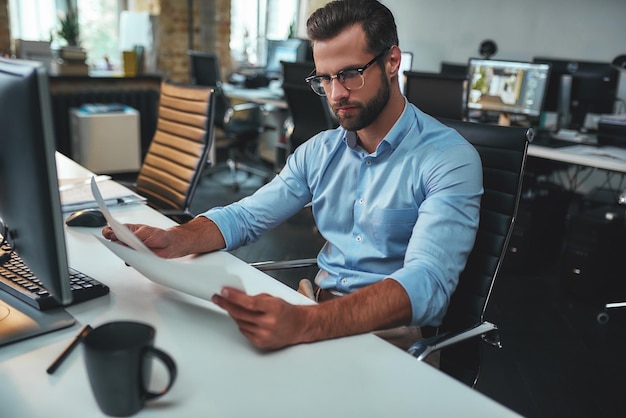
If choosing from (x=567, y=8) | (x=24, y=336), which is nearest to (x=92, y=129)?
(x=24, y=336)

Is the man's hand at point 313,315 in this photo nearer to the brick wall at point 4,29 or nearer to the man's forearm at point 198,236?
the man's forearm at point 198,236

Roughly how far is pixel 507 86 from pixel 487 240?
265 cm

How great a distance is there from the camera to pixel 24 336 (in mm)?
878

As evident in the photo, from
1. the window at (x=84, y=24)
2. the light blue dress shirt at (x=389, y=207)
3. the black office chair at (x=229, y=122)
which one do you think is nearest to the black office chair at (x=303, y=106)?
the black office chair at (x=229, y=122)

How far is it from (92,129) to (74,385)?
3739 mm

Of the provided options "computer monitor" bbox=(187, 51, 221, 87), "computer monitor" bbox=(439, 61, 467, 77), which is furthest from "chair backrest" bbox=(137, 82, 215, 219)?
"computer monitor" bbox=(439, 61, 467, 77)

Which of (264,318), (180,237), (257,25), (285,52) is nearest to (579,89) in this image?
(285,52)

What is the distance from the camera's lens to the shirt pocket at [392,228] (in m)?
1.26

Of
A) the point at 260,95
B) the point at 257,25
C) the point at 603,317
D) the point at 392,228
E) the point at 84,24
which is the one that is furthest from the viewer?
the point at 257,25

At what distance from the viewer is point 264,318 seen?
856 millimetres

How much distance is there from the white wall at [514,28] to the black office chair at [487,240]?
3514 millimetres

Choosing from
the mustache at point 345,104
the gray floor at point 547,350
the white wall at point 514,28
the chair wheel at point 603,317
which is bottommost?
the gray floor at point 547,350

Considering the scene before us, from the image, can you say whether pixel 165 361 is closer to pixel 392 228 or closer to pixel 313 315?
pixel 313 315

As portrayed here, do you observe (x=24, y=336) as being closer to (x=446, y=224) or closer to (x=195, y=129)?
(x=446, y=224)
